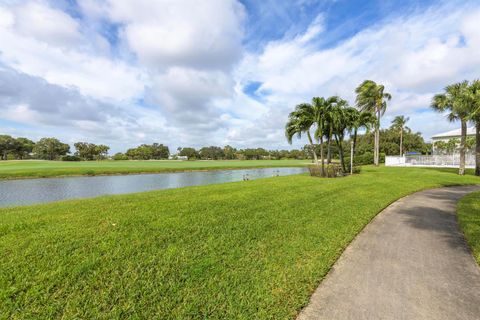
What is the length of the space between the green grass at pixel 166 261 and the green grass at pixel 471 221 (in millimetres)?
1942

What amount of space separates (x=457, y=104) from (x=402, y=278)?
20931 mm

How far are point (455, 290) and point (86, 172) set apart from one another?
36.4 m

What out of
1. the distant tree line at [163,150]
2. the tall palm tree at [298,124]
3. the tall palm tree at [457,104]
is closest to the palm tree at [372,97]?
the distant tree line at [163,150]

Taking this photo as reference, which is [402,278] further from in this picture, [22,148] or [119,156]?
[22,148]

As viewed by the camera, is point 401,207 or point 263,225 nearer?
point 263,225

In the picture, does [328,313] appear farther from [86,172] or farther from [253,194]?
[86,172]

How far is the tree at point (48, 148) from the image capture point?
296 ft

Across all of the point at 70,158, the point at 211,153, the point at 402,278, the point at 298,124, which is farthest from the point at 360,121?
the point at 211,153

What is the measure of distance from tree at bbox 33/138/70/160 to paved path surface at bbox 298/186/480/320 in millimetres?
115888

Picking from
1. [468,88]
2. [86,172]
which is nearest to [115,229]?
[468,88]

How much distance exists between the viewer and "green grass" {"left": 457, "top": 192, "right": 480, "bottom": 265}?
175 inches

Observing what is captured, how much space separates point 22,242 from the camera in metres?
3.91

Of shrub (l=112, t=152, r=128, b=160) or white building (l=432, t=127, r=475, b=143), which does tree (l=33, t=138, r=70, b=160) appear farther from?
white building (l=432, t=127, r=475, b=143)

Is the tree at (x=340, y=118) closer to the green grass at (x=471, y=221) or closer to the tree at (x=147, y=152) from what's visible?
the green grass at (x=471, y=221)
